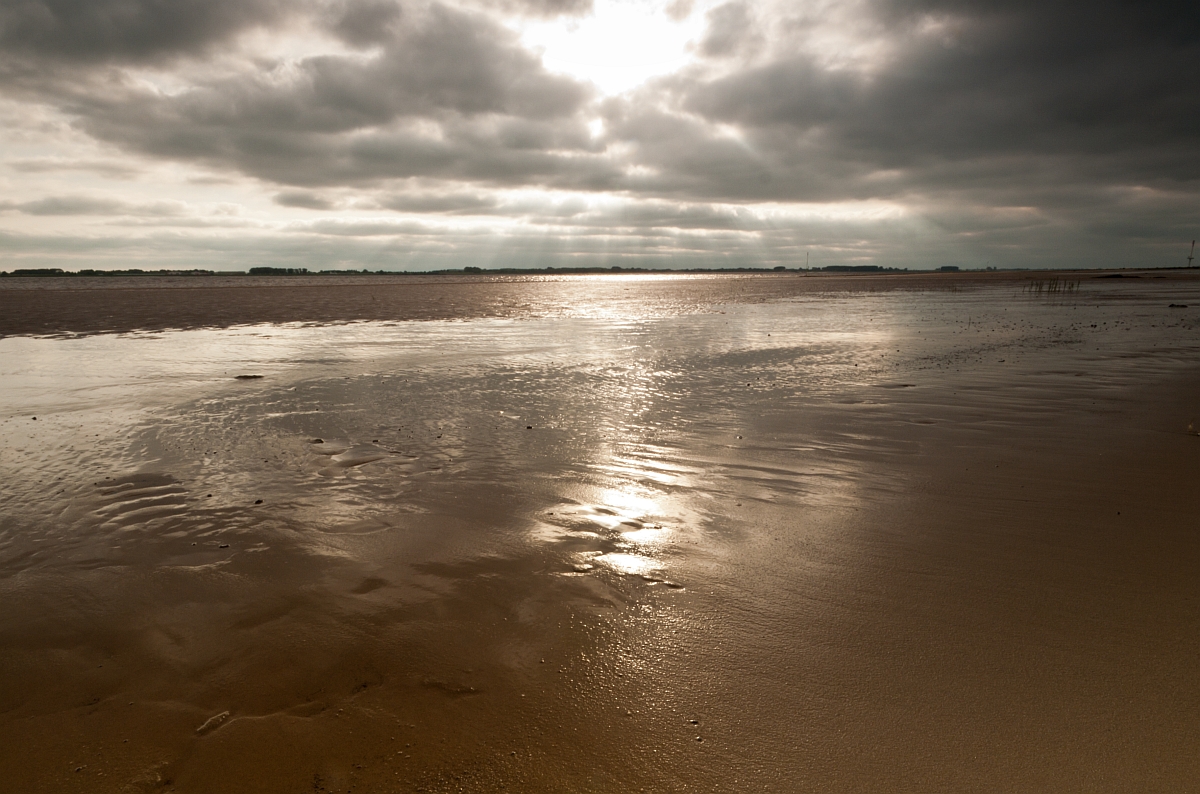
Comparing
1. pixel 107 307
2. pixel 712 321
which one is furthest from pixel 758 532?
pixel 107 307

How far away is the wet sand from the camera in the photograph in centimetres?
275

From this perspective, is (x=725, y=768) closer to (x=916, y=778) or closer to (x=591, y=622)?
(x=916, y=778)

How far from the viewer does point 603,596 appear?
4043 mm

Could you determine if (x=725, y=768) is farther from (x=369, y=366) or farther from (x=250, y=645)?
(x=369, y=366)

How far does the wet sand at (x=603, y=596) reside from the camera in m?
2.75

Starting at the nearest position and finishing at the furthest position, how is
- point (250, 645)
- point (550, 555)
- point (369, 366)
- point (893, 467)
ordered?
point (250, 645)
point (550, 555)
point (893, 467)
point (369, 366)

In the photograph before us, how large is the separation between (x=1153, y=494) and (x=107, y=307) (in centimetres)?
4418

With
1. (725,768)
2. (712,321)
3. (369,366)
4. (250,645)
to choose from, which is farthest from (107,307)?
(725,768)

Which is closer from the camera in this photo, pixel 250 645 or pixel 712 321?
pixel 250 645

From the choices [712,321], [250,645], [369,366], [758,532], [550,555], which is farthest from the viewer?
[712,321]

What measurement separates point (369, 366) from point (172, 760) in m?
11.8

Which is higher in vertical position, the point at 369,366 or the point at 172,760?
the point at 369,366

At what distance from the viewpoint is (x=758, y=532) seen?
497cm

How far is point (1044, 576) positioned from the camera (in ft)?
13.7
